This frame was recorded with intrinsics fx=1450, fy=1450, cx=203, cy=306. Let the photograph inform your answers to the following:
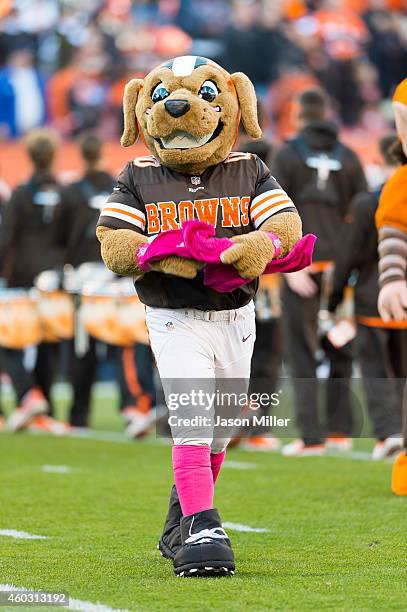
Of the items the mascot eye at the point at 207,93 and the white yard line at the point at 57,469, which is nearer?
the mascot eye at the point at 207,93

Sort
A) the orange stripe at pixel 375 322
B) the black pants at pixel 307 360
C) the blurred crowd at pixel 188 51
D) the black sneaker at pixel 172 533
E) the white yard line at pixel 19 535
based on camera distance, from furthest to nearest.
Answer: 1. the blurred crowd at pixel 188 51
2. the black pants at pixel 307 360
3. the orange stripe at pixel 375 322
4. the white yard line at pixel 19 535
5. the black sneaker at pixel 172 533

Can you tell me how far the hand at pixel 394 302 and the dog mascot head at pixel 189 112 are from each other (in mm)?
1312

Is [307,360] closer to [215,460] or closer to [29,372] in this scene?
[29,372]

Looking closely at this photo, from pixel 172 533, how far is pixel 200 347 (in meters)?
0.73

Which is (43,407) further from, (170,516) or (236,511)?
(170,516)

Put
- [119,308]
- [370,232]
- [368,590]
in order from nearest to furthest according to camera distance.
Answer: [368,590], [370,232], [119,308]

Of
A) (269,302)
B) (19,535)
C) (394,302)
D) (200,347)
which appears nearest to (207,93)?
(200,347)

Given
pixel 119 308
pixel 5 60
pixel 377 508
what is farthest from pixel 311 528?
pixel 5 60

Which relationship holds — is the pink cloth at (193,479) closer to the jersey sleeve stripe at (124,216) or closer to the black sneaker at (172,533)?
the black sneaker at (172,533)

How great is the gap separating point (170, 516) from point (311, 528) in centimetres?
94

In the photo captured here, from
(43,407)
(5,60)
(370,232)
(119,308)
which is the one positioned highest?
(5,60)

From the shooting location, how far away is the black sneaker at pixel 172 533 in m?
5.37

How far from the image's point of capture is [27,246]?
11.6 m

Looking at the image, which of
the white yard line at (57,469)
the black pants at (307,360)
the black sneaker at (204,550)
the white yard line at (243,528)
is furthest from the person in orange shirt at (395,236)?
the white yard line at (57,469)
